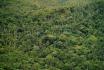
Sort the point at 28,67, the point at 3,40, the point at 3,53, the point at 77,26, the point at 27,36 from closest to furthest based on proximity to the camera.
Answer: the point at 28,67 → the point at 3,53 → the point at 3,40 → the point at 27,36 → the point at 77,26

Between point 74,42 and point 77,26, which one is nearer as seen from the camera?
point 74,42

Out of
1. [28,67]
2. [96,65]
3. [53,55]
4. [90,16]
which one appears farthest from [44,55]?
[90,16]

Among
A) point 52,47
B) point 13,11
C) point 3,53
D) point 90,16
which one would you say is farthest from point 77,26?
point 3,53

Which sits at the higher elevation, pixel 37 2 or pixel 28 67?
pixel 37 2

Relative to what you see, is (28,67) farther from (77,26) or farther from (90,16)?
(90,16)

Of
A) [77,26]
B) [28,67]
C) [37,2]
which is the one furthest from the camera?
[37,2]

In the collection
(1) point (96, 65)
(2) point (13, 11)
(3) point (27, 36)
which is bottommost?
(1) point (96, 65)

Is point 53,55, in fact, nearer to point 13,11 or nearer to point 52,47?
point 52,47
